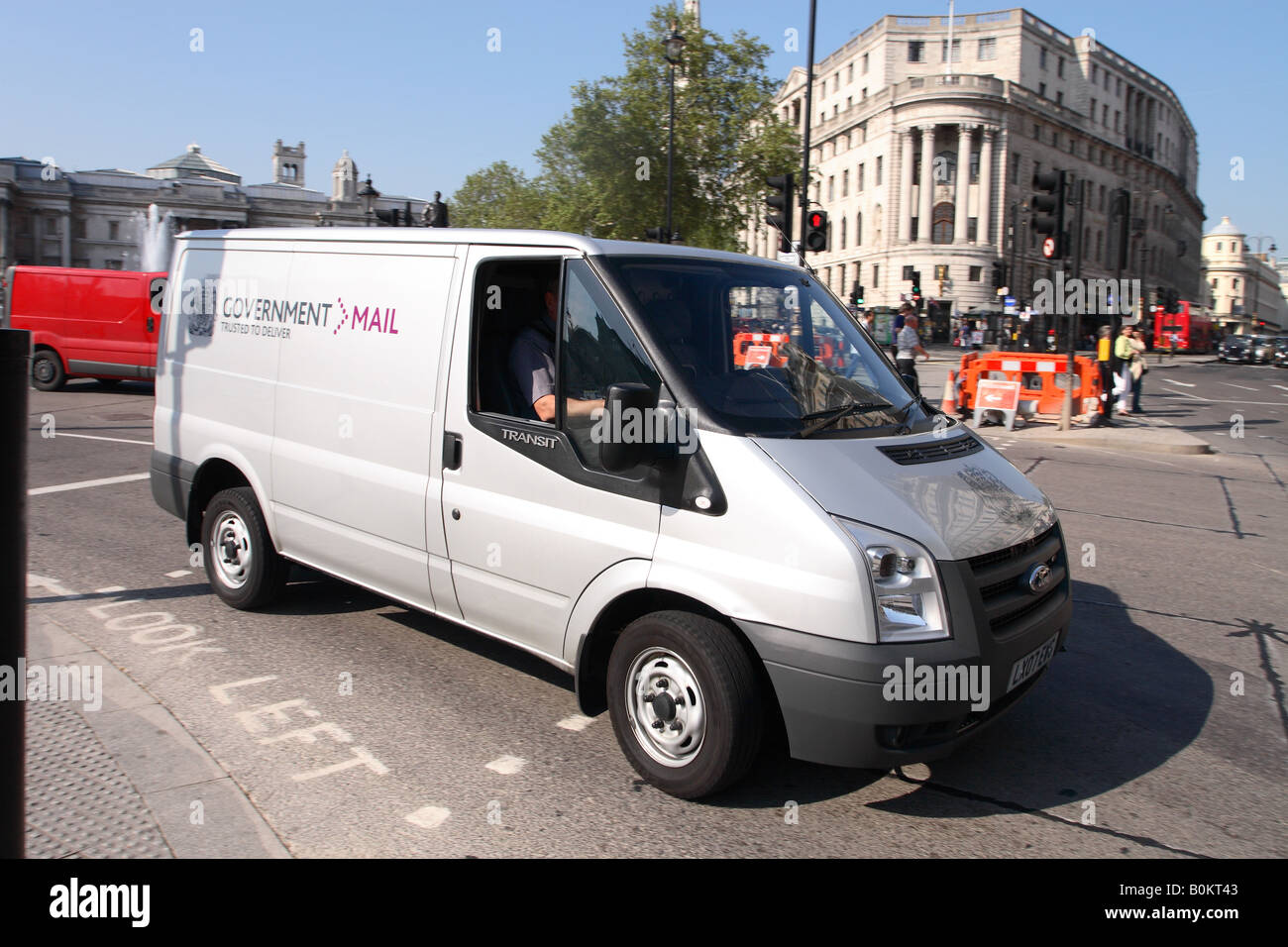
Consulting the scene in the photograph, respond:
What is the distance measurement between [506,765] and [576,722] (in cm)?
50

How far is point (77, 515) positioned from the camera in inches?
329

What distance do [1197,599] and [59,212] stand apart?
13132 cm

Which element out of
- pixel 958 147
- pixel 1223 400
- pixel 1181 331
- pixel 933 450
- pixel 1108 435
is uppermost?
pixel 958 147

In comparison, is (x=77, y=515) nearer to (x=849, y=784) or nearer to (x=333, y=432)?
(x=333, y=432)

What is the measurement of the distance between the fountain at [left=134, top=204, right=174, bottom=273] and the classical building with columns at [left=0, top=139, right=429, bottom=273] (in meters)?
0.29

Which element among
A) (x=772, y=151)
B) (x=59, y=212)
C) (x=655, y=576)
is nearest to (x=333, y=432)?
(x=655, y=576)

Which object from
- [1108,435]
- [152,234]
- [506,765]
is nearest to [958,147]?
[1108,435]

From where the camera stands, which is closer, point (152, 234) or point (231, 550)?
point (231, 550)

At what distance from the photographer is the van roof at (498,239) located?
405 centimetres

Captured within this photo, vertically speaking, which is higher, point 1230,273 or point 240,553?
point 1230,273

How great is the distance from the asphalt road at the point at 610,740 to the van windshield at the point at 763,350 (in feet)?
4.59

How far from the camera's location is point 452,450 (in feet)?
14.1

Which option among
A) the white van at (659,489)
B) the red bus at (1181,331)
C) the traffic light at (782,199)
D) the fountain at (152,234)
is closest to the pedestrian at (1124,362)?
the traffic light at (782,199)

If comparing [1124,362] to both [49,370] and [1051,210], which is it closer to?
[1051,210]
